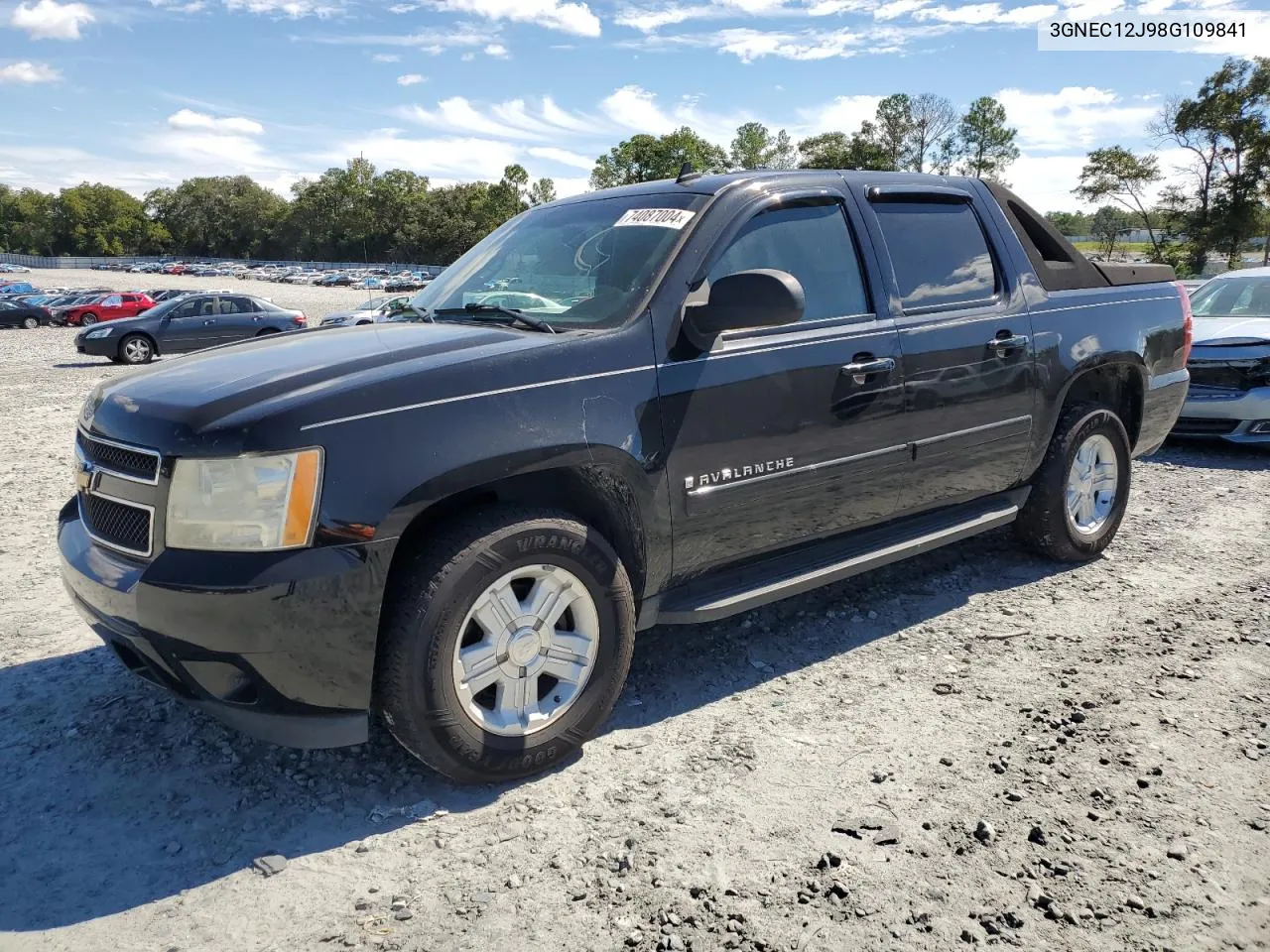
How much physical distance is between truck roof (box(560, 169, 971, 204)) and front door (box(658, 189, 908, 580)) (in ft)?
0.43

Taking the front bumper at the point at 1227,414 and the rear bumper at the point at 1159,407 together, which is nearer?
the rear bumper at the point at 1159,407

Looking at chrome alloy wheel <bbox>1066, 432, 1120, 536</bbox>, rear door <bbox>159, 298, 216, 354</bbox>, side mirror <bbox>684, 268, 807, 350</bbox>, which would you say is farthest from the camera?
rear door <bbox>159, 298, 216, 354</bbox>

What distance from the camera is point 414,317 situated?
3.79 m

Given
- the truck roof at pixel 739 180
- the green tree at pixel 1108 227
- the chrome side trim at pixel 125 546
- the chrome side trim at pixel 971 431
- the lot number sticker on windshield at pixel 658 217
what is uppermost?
the green tree at pixel 1108 227

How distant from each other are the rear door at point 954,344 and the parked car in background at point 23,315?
36.1 metres

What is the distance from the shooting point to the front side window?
356 centimetres

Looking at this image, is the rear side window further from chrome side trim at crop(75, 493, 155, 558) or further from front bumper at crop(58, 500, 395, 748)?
chrome side trim at crop(75, 493, 155, 558)

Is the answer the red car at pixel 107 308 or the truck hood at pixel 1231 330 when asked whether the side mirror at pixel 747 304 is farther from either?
the red car at pixel 107 308

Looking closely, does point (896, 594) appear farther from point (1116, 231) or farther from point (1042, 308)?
point (1116, 231)

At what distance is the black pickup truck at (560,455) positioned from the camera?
258 centimetres

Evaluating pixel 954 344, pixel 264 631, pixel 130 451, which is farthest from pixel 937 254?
pixel 130 451

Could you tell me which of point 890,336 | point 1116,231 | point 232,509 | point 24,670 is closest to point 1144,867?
point 890,336

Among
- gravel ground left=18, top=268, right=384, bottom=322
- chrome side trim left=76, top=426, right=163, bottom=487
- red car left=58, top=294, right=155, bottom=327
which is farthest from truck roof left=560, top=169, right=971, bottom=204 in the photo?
gravel ground left=18, top=268, right=384, bottom=322

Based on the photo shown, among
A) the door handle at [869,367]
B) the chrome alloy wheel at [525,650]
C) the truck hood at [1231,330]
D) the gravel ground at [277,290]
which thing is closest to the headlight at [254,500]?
the chrome alloy wheel at [525,650]
